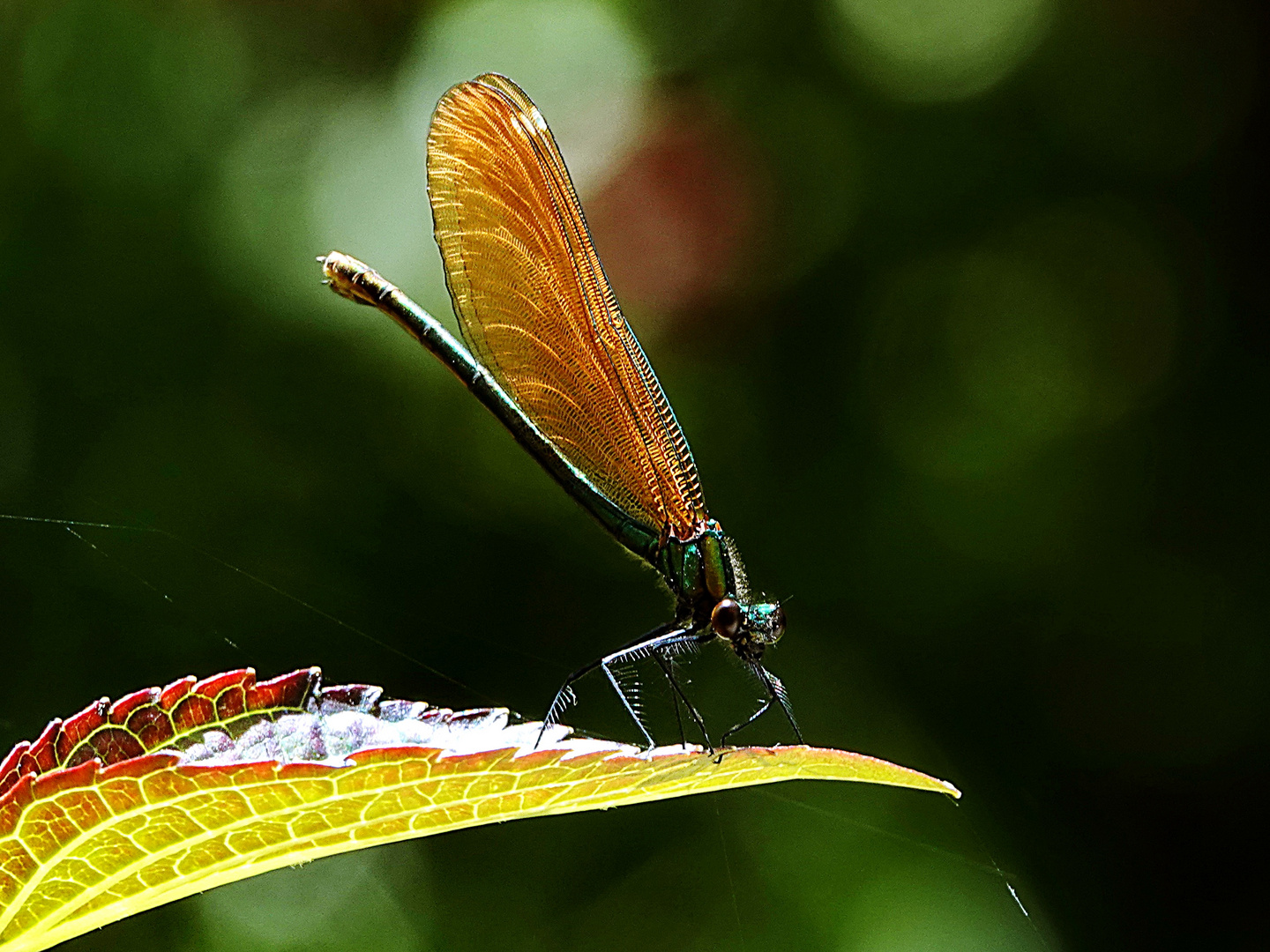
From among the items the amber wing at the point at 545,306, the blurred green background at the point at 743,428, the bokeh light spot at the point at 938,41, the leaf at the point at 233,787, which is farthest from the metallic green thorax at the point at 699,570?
the bokeh light spot at the point at 938,41

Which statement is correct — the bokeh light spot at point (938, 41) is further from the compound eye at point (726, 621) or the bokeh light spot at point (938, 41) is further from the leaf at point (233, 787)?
the leaf at point (233, 787)

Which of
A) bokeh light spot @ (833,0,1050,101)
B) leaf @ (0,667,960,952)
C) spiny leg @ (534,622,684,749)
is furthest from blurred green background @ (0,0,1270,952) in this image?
leaf @ (0,667,960,952)

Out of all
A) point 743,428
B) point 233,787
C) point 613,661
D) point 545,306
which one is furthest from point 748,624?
point 233,787

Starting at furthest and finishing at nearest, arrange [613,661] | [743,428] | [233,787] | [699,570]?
[743,428], [699,570], [613,661], [233,787]

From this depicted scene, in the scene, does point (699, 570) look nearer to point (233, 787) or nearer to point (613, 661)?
point (613, 661)

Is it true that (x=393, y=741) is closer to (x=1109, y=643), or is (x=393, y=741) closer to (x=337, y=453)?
(x=337, y=453)
